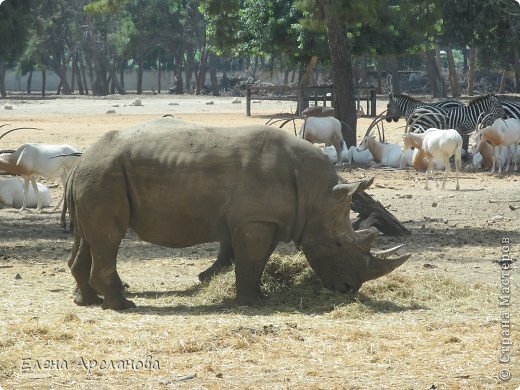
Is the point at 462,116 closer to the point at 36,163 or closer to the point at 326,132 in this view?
the point at 326,132

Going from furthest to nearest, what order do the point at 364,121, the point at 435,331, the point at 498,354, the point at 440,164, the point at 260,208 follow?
the point at 364,121
the point at 440,164
the point at 260,208
the point at 435,331
the point at 498,354

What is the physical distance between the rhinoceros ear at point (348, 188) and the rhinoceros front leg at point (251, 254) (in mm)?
616

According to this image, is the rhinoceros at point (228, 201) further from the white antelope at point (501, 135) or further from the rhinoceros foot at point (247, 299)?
the white antelope at point (501, 135)

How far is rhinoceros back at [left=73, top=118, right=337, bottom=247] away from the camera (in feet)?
28.8

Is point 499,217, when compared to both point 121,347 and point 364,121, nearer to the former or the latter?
point 121,347

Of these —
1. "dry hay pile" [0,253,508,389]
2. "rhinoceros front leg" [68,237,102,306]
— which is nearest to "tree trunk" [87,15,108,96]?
"rhinoceros front leg" [68,237,102,306]

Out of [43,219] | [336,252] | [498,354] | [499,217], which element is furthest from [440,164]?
[498,354]

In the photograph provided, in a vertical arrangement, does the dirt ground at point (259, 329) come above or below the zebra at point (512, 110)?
below

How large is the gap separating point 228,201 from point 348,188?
3.36 ft

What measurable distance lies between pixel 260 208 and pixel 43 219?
7.49 m

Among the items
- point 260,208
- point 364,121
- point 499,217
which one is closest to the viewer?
point 260,208

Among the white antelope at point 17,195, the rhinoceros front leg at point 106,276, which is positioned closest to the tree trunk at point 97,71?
the white antelope at point 17,195

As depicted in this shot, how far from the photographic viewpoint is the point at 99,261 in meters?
8.91

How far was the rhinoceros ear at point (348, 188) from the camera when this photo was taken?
8.79 meters
